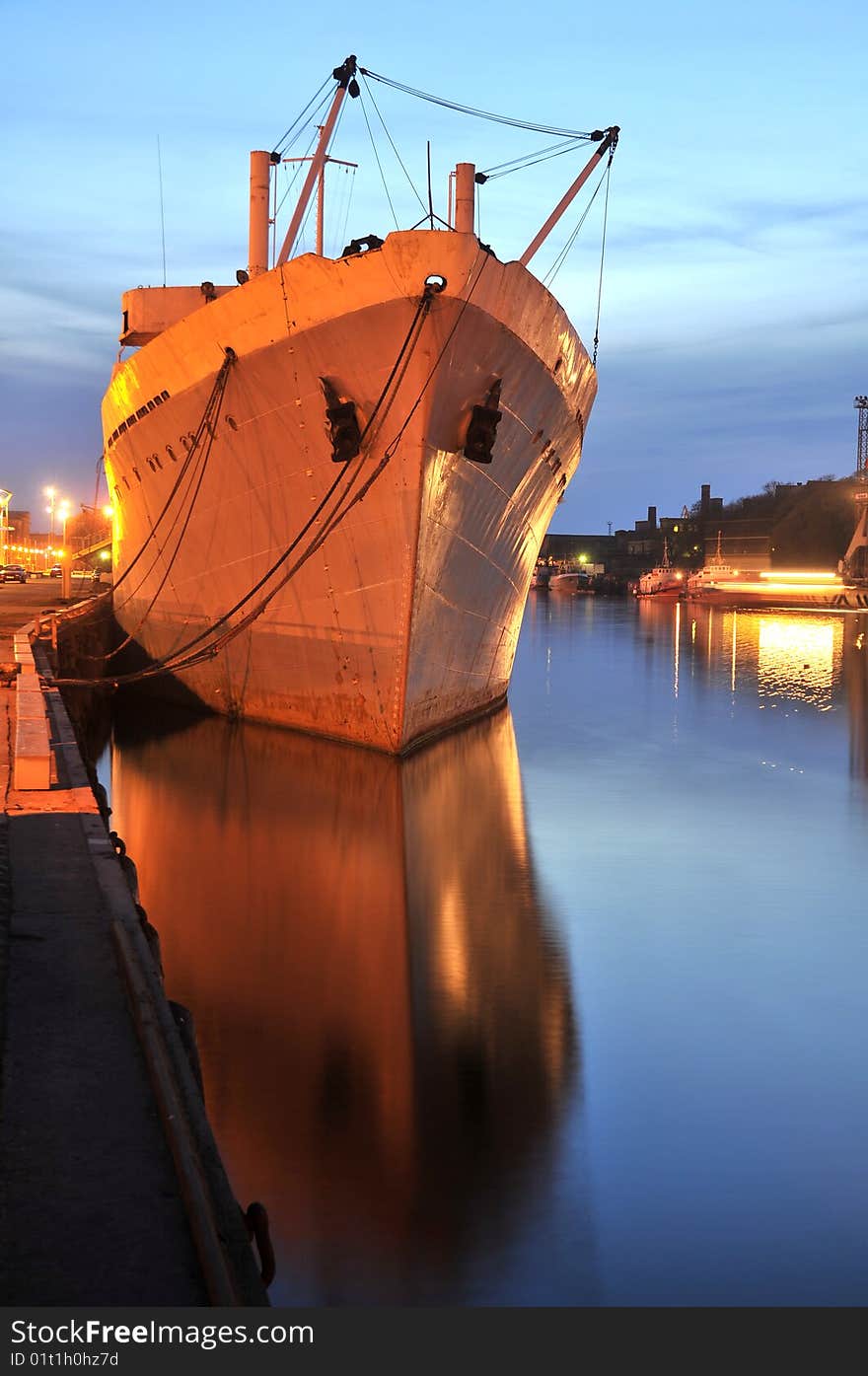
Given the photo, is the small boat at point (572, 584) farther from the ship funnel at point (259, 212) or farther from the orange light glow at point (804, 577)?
the ship funnel at point (259, 212)

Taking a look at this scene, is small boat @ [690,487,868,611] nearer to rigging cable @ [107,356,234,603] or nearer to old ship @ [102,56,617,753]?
rigging cable @ [107,356,234,603]

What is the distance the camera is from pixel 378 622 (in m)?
13.4

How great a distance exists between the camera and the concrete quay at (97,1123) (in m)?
3.06

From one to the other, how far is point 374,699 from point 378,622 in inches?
43.4

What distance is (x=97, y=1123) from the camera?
3.74m

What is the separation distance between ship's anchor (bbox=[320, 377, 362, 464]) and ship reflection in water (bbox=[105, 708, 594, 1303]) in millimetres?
3540

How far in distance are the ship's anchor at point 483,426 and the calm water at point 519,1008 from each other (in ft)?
12.1

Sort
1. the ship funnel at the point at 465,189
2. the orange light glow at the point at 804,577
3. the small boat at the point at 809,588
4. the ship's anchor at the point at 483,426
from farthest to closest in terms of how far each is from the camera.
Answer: the orange light glow at the point at 804,577, the small boat at the point at 809,588, the ship funnel at the point at 465,189, the ship's anchor at the point at 483,426

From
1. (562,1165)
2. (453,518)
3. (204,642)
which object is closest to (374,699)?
(453,518)

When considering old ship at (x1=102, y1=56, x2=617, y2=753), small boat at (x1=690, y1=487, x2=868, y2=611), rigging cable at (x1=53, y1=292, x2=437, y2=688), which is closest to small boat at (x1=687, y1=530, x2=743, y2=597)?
small boat at (x1=690, y1=487, x2=868, y2=611)

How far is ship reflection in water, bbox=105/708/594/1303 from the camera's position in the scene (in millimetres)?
4801

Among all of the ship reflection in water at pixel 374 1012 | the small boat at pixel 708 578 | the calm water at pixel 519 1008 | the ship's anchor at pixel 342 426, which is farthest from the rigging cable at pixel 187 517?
the small boat at pixel 708 578

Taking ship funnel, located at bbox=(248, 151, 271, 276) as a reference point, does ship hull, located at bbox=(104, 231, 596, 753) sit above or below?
below

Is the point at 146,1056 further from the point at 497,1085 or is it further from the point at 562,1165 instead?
the point at 497,1085
